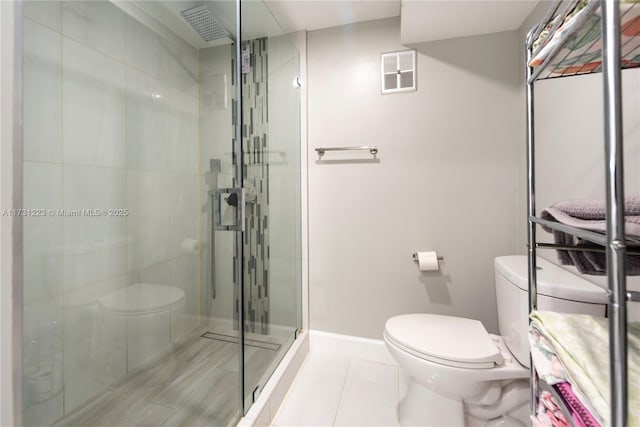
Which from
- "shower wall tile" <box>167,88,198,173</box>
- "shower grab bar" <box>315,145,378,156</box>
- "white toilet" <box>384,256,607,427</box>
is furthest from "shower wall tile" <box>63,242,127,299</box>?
"shower grab bar" <box>315,145,378,156</box>

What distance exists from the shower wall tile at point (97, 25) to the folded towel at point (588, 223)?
123 cm

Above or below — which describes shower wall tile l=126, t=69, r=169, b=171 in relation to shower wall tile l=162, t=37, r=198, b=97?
below

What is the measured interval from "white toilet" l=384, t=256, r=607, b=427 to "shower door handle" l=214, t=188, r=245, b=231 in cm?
84

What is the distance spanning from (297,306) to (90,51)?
159cm

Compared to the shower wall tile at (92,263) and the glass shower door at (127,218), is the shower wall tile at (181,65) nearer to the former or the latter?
the glass shower door at (127,218)

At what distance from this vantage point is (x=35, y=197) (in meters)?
0.62

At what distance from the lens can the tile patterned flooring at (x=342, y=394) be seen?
1293mm

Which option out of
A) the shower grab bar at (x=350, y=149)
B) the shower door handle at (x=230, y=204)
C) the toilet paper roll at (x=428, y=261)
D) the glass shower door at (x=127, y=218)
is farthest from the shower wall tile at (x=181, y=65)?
the toilet paper roll at (x=428, y=261)

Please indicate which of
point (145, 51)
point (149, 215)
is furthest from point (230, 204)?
point (145, 51)

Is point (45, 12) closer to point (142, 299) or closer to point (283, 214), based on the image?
point (142, 299)

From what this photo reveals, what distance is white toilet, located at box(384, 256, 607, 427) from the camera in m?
1.06

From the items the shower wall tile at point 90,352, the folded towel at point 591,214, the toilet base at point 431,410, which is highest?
the folded towel at point 591,214

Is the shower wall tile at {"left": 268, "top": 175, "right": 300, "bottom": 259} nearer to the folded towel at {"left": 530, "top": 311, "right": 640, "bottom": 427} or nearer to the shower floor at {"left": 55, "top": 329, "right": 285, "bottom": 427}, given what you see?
the shower floor at {"left": 55, "top": 329, "right": 285, "bottom": 427}

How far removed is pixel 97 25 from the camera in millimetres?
767
